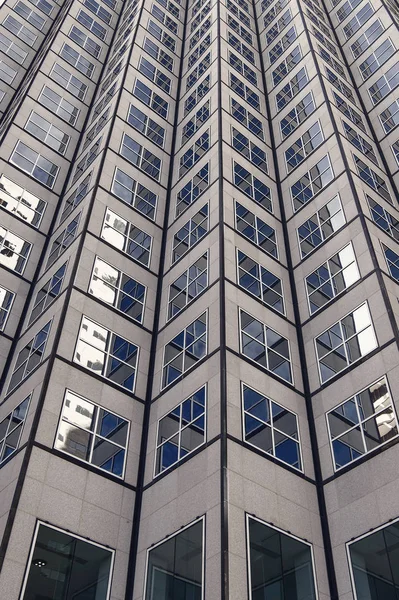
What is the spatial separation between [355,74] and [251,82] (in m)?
10.7

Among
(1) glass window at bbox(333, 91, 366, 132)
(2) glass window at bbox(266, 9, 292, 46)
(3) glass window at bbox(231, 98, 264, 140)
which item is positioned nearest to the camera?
(3) glass window at bbox(231, 98, 264, 140)

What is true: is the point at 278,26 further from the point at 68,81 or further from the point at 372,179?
the point at 372,179

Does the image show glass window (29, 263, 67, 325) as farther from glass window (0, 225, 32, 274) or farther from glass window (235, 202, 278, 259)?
glass window (235, 202, 278, 259)

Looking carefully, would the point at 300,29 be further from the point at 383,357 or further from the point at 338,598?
the point at 338,598

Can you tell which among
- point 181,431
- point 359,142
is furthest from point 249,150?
point 181,431

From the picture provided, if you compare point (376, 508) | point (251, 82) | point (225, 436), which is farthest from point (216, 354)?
point (251, 82)

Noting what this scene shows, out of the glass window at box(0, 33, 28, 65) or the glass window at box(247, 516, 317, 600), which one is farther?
the glass window at box(0, 33, 28, 65)

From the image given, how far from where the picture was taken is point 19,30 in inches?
2329

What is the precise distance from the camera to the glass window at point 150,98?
45.5 m

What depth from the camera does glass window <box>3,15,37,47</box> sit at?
58219 mm

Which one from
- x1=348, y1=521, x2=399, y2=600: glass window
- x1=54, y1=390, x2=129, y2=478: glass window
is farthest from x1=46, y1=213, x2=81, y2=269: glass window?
x1=348, y1=521, x2=399, y2=600: glass window

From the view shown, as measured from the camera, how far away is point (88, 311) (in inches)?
1121

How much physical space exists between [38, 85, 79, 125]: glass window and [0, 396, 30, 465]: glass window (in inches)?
1103

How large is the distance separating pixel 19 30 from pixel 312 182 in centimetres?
3799
